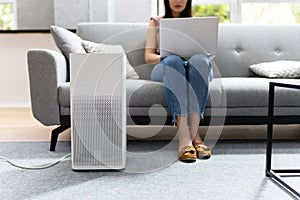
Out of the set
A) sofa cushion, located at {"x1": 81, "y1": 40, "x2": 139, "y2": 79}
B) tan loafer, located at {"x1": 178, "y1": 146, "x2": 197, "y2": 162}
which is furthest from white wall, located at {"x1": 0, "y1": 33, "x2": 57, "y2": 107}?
tan loafer, located at {"x1": 178, "y1": 146, "x2": 197, "y2": 162}

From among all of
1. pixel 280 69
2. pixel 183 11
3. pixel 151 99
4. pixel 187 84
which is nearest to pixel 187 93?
pixel 187 84

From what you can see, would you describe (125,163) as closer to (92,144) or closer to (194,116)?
(92,144)

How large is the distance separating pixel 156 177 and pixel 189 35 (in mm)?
728

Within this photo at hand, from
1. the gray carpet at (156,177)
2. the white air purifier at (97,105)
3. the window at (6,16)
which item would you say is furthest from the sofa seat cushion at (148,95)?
the window at (6,16)

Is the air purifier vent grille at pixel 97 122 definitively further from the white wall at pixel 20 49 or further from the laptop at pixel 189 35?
the white wall at pixel 20 49

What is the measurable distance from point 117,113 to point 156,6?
86.3 inches

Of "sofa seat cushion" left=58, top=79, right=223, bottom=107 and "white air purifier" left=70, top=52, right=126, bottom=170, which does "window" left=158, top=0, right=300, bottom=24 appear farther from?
"white air purifier" left=70, top=52, right=126, bottom=170

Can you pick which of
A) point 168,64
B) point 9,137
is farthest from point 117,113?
point 9,137

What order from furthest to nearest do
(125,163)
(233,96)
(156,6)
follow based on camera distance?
(156,6), (233,96), (125,163)

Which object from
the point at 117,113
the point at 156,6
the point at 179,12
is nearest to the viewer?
the point at 117,113

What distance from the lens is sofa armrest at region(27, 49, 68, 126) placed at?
2086 mm

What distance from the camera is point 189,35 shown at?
2.04 m

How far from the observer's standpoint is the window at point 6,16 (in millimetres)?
3876

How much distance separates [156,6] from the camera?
376cm
